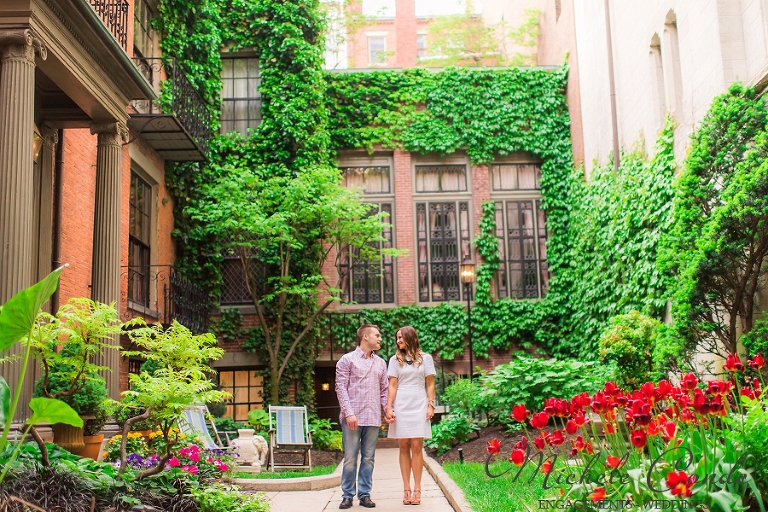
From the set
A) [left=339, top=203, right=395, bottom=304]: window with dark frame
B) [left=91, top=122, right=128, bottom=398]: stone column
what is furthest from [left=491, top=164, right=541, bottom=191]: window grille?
[left=91, top=122, right=128, bottom=398]: stone column

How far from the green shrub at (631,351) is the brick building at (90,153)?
7.61 m

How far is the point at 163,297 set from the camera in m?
15.6

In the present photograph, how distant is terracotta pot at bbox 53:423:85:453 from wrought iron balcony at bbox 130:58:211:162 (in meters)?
6.82

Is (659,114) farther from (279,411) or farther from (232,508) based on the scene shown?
(232,508)

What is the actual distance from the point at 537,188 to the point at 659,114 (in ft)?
18.0

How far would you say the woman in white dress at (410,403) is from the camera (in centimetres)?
748

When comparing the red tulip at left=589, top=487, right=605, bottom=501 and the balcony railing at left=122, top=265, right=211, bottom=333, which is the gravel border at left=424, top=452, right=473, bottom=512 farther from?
the balcony railing at left=122, top=265, right=211, bottom=333

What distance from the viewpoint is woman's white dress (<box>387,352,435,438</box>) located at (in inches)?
295

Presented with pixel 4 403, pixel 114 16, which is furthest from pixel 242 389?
pixel 4 403

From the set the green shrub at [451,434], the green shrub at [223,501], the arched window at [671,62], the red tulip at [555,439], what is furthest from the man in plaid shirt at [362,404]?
the arched window at [671,62]

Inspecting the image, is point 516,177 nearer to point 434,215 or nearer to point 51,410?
point 434,215

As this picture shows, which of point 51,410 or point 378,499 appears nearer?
point 51,410

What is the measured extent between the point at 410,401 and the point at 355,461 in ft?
2.60

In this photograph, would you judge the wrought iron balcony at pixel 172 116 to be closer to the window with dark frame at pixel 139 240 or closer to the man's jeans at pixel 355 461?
the window with dark frame at pixel 139 240
